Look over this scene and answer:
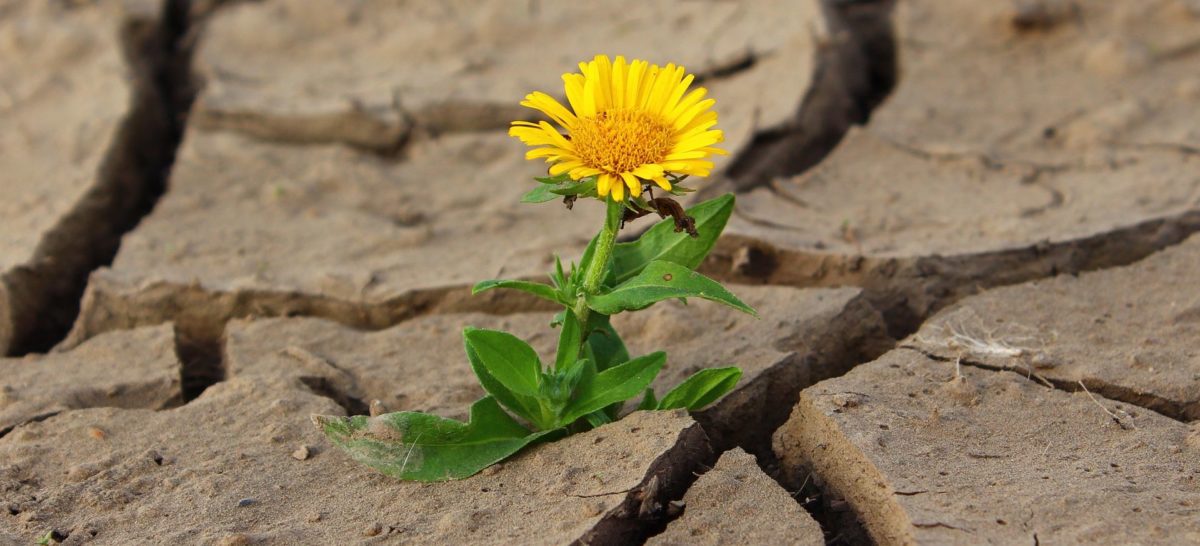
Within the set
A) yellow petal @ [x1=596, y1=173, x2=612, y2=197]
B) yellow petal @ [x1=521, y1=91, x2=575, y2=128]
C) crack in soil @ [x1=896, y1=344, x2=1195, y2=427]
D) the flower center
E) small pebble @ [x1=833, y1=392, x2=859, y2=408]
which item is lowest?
crack in soil @ [x1=896, y1=344, x2=1195, y2=427]

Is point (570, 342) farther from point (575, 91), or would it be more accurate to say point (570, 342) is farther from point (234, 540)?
point (234, 540)

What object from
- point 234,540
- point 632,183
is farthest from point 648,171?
point 234,540

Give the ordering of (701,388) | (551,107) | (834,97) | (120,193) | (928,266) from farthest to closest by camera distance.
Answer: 1. (834,97)
2. (120,193)
3. (928,266)
4. (701,388)
5. (551,107)

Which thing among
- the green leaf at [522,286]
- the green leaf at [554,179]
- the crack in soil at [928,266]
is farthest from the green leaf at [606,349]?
the crack in soil at [928,266]

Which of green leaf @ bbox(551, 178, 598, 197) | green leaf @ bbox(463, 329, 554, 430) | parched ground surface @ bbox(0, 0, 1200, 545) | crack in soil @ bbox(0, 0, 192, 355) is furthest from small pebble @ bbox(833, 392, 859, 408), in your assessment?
crack in soil @ bbox(0, 0, 192, 355)

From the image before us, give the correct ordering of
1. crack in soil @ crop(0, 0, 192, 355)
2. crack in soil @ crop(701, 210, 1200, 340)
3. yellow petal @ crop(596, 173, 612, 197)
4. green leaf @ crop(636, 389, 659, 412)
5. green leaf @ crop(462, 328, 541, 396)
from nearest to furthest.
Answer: yellow petal @ crop(596, 173, 612, 197), green leaf @ crop(462, 328, 541, 396), green leaf @ crop(636, 389, 659, 412), crack in soil @ crop(701, 210, 1200, 340), crack in soil @ crop(0, 0, 192, 355)

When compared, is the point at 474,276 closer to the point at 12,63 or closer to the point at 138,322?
the point at 138,322

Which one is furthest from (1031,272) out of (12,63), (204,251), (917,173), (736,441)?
(12,63)

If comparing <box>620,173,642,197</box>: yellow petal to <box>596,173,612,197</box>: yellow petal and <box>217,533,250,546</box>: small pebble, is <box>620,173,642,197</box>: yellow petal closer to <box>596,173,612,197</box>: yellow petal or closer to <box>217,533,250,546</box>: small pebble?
<box>596,173,612,197</box>: yellow petal
